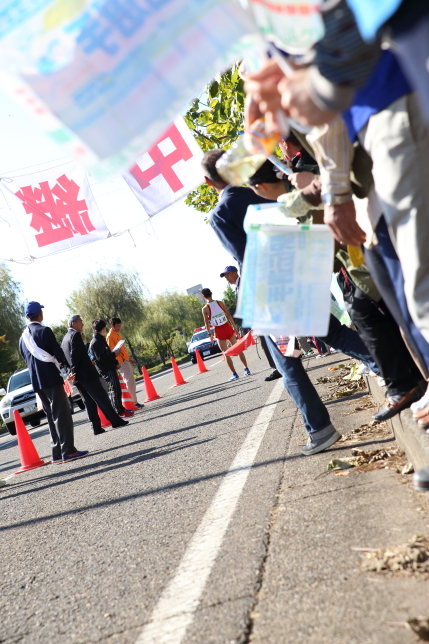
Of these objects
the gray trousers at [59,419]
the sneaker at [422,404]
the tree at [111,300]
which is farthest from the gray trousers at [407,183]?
the tree at [111,300]

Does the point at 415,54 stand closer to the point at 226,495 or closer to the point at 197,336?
the point at 226,495

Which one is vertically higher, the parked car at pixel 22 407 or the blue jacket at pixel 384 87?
the blue jacket at pixel 384 87

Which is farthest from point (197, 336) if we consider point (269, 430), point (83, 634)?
point (83, 634)

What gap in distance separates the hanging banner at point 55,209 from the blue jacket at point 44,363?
1.99m

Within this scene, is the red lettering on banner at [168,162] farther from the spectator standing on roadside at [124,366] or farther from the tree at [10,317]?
the tree at [10,317]

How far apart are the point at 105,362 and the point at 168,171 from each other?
449 cm

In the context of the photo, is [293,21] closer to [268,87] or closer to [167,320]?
[268,87]

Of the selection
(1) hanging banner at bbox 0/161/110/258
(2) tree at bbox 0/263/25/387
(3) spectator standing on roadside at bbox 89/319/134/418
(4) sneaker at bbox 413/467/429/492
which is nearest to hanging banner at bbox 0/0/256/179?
(4) sneaker at bbox 413/467/429/492

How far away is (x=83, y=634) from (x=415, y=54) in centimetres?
219

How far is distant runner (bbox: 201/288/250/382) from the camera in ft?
41.2

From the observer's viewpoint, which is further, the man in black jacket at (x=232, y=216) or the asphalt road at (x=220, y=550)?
the man in black jacket at (x=232, y=216)

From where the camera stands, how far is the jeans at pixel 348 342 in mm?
→ 4230

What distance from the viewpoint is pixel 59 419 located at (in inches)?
304

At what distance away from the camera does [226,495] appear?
373 centimetres
